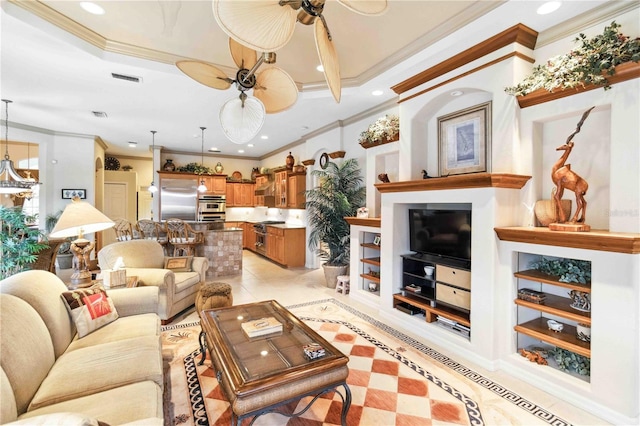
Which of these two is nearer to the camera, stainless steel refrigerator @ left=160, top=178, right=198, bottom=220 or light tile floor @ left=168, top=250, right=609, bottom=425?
light tile floor @ left=168, top=250, right=609, bottom=425

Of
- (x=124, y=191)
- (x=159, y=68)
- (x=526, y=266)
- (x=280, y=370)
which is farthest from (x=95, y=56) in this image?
(x=124, y=191)

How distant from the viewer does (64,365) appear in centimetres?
185

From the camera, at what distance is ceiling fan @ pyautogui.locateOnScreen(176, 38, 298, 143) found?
2189 mm

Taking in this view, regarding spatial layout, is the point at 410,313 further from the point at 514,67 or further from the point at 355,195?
the point at 514,67

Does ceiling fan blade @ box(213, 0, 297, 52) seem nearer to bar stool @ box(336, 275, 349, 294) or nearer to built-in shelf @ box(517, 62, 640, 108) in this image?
built-in shelf @ box(517, 62, 640, 108)

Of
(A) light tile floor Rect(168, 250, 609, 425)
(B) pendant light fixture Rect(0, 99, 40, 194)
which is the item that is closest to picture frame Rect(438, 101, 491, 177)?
(A) light tile floor Rect(168, 250, 609, 425)

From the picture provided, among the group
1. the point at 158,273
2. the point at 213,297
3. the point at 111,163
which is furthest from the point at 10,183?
the point at 111,163

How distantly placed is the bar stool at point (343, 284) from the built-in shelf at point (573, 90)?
3.32m

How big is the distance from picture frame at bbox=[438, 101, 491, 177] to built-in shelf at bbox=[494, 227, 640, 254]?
824mm

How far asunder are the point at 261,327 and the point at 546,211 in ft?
8.54

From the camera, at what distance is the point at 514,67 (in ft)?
8.89

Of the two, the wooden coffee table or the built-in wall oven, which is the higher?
the built-in wall oven

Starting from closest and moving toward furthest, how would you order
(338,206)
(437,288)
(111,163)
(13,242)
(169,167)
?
(13,242) < (437,288) < (338,206) < (169,167) < (111,163)

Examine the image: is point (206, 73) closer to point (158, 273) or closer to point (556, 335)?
point (158, 273)
